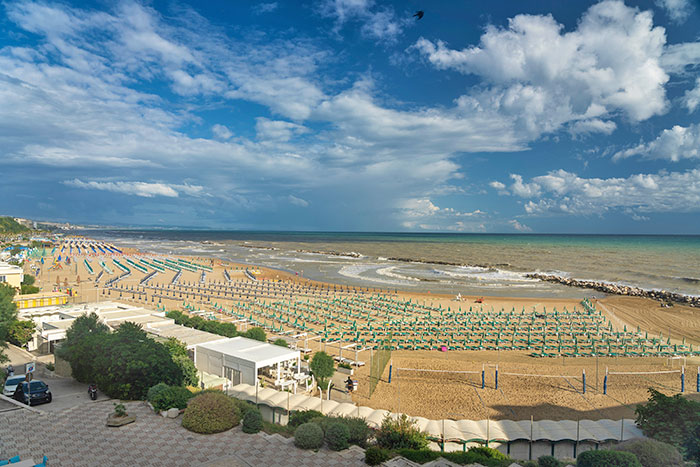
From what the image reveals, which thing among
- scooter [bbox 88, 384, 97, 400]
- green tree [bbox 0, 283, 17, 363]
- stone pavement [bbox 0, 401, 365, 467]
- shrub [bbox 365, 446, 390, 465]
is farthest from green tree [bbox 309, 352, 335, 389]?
green tree [bbox 0, 283, 17, 363]

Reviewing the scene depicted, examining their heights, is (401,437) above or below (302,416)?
above

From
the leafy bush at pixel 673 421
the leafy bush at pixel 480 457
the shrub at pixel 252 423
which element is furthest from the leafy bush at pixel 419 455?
the leafy bush at pixel 673 421

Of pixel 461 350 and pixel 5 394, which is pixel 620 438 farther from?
pixel 5 394

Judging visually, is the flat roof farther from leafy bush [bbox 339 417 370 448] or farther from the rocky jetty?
the rocky jetty

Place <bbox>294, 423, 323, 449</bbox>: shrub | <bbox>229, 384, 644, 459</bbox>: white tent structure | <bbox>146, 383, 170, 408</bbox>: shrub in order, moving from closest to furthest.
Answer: <bbox>294, 423, 323, 449</bbox>: shrub → <bbox>229, 384, 644, 459</bbox>: white tent structure → <bbox>146, 383, 170, 408</bbox>: shrub

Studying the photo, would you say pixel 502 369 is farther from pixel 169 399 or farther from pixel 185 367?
pixel 169 399

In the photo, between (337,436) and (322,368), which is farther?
(322,368)

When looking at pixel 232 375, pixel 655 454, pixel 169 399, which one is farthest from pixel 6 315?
pixel 655 454
